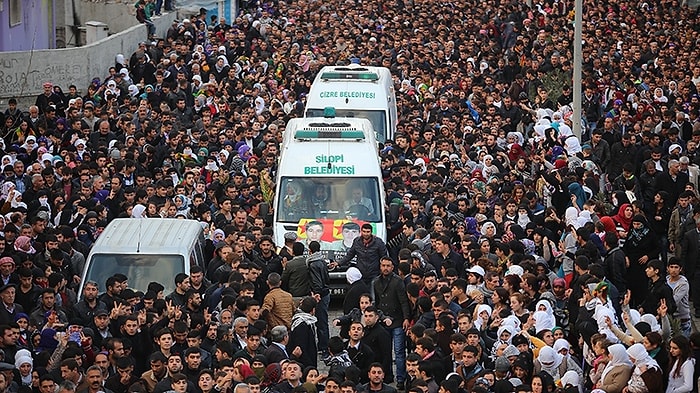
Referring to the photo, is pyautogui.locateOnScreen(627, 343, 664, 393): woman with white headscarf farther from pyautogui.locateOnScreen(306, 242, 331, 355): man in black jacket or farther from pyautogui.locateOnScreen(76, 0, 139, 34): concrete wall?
pyautogui.locateOnScreen(76, 0, 139, 34): concrete wall

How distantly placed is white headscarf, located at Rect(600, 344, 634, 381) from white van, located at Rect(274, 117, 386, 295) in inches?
248

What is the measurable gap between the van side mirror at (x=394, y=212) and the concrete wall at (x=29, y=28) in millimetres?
13806

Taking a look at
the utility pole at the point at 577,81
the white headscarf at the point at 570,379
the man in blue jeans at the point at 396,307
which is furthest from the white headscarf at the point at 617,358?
the utility pole at the point at 577,81

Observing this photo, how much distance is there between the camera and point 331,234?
19141mm

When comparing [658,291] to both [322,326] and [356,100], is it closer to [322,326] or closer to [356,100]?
[322,326]

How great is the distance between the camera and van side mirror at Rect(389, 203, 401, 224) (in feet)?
66.1

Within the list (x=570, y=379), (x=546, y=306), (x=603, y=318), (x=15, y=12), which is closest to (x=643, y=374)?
(x=570, y=379)

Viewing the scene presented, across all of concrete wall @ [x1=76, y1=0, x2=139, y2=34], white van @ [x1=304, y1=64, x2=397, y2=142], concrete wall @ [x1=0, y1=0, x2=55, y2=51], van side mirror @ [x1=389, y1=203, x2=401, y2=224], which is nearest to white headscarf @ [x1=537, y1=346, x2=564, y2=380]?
van side mirror @ [x1=389, y1=203, x2=401, y2=224]

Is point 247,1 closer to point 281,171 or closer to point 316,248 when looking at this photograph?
point 281,171

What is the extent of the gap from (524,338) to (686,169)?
325 inches

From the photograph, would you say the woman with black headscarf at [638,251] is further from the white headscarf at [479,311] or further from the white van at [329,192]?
the white headscarf at [479,311]

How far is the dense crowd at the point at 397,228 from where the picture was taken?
530 inches

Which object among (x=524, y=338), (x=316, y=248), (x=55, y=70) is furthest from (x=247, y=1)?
(x=524, y=338)

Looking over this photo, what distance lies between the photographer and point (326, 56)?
3475cm
